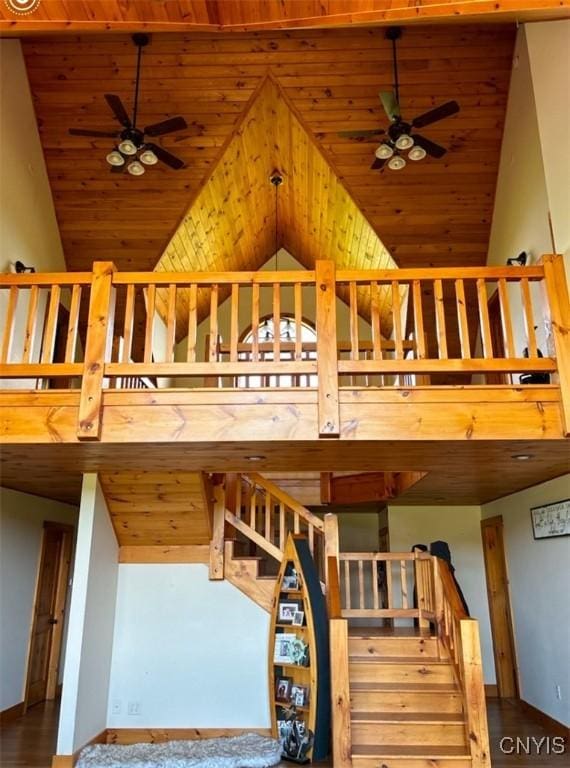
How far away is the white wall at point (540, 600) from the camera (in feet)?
16.4

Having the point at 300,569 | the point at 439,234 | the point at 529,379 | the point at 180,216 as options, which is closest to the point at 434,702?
the point at 300,569

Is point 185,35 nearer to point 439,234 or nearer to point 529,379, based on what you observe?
point 439,234

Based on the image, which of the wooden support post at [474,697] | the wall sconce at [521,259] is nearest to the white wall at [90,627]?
the wooden support post at [474,697]

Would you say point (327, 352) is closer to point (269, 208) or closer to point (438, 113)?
point (438, 113)

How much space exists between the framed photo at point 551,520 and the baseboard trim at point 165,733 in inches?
123

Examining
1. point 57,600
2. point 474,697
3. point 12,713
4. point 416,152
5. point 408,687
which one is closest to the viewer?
point 474,697

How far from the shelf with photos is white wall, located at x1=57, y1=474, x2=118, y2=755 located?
1.50 metres

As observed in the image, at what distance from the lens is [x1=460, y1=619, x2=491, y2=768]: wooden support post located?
157 inches

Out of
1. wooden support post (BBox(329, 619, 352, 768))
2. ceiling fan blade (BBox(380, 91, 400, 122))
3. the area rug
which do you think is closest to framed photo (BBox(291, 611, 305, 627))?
wooden support post (BBox(329, 619, 352, 768))

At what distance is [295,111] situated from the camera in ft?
20.4

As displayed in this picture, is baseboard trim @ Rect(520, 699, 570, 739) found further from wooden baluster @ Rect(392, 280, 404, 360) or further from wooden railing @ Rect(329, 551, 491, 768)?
wooden baluster @ Rect(392, 280, 404, 360)

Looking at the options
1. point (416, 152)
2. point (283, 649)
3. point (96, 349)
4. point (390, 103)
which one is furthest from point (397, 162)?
point (283, 649)

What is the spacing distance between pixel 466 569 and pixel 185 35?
22.6 ft

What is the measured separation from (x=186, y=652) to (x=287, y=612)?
1104 mm
